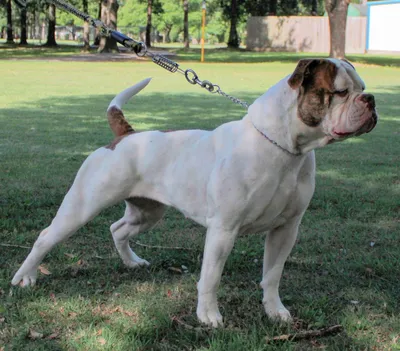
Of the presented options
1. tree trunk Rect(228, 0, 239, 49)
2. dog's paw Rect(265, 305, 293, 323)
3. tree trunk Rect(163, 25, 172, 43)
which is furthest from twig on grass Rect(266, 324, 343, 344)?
tree trunk Rect(163, 25, 172, 43)

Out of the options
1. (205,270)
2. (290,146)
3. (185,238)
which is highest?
(290,146)

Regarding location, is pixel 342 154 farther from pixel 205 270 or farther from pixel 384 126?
pixel 205 270

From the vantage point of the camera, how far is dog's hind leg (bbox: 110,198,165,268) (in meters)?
4.54

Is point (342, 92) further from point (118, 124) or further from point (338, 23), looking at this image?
point (338, 23)

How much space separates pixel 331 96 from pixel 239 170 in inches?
24.6

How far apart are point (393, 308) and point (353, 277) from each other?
584 millimetres

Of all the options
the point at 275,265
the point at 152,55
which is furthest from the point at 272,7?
the point at 275,265

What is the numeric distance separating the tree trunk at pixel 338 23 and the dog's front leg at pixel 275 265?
30.0 m

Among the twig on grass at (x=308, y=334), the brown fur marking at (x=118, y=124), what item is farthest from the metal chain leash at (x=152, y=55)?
the twig on grass at (x=308, y=334)

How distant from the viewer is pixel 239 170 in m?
3.41

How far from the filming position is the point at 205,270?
3596mm

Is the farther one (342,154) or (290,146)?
(342,154)

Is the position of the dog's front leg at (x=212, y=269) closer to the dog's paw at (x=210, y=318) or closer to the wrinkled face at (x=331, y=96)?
the dog's paw at (x=210, y=318)

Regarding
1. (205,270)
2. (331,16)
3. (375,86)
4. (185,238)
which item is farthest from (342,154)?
(331,16)
